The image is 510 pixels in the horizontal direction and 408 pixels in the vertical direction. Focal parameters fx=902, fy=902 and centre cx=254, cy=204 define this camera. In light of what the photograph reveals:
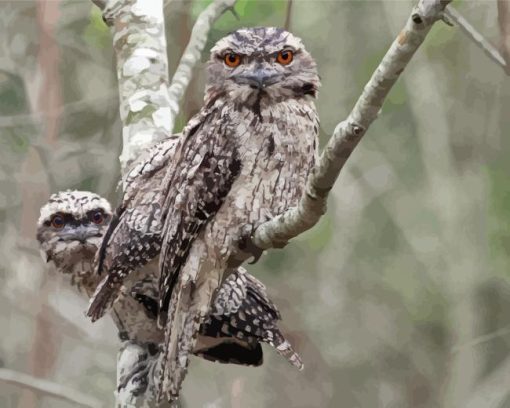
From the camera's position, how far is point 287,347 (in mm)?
1635

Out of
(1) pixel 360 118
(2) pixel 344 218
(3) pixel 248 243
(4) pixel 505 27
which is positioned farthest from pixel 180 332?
(4) pixel 505 27

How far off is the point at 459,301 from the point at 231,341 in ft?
2.30

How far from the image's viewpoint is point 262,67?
1341 millimetres

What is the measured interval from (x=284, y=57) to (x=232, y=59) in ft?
0.26

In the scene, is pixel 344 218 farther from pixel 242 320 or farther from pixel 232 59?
pixel 232 59

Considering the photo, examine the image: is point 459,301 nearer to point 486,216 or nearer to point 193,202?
point 486,216

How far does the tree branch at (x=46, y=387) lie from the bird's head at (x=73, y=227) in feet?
2.25

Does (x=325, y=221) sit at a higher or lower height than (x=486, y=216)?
lower

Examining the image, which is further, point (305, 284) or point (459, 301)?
Answer: point (305, 284)

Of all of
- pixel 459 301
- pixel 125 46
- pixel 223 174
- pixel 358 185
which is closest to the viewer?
pixel 223 174

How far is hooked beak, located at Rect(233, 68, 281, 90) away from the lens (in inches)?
52.1

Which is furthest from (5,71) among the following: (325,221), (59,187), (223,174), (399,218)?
(223,174)

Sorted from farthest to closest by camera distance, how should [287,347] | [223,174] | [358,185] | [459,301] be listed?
[358,185]
[459,301]
[287,347]
[223,174]

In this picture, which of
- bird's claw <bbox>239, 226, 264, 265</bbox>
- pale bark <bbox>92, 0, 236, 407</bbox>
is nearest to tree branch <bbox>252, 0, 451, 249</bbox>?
bird's claw <bbox>239, 226, 264, 265</bbox>
